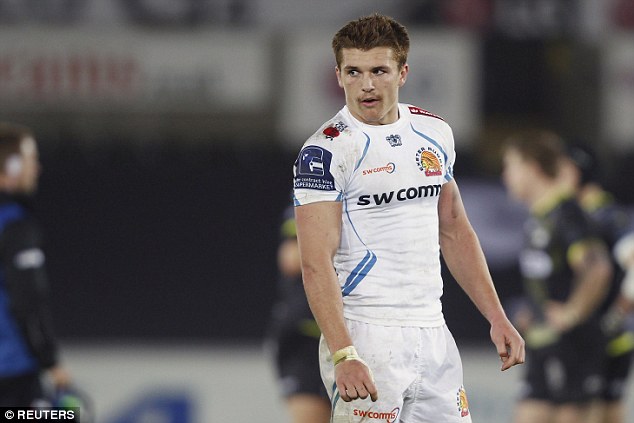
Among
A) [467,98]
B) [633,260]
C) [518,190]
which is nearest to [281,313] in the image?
[518,190]

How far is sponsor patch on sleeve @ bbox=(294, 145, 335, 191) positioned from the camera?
3910 millimetres

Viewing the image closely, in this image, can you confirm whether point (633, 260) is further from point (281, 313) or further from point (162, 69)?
point (162, 69)

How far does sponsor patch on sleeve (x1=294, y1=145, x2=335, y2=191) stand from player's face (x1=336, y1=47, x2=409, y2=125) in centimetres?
19

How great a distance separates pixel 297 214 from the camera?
395 centimetres

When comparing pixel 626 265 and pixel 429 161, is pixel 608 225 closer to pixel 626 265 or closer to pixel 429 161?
pixel 626 265

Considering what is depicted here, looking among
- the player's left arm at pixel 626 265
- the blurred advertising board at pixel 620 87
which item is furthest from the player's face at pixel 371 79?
the blurred advertising board at pixel 620 87

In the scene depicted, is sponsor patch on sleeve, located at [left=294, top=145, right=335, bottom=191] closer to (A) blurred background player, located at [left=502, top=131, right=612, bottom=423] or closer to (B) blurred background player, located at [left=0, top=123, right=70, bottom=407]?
(B) blurred background player, located at [left=0, top=123, right=70, bottom=407]

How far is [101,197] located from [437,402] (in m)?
7.50

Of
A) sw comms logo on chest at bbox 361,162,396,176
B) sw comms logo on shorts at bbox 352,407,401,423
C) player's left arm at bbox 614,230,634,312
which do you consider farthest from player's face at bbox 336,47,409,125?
player's left arm at bbox 614,230,634,312

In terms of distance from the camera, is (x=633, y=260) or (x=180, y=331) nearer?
(x=633, y=260)

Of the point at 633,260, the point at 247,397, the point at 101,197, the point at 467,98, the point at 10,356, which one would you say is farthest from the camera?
the point at 467,98

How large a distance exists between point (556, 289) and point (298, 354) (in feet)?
5.37

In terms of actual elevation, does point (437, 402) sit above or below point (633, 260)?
above

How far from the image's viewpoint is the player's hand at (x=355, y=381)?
374 centimetres
